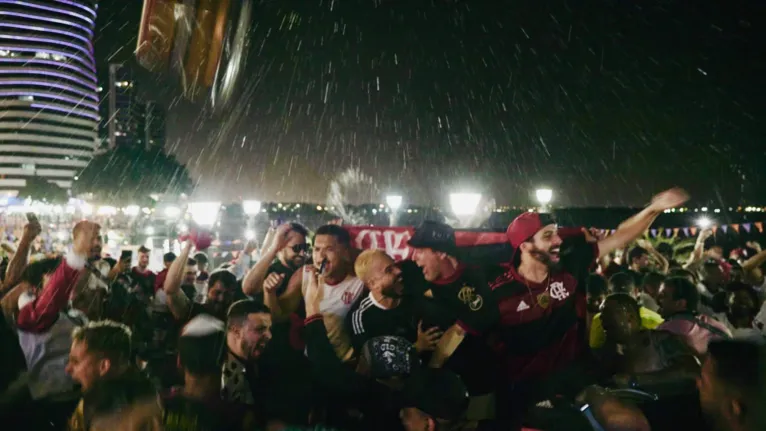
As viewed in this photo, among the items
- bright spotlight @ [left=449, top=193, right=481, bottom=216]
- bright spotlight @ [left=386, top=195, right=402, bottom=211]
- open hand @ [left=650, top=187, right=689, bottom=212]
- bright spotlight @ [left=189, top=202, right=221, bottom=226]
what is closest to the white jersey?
open hand @ [left=650, top=187, right=689, bottom=212]

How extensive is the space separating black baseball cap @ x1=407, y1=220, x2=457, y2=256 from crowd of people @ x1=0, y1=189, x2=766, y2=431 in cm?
2

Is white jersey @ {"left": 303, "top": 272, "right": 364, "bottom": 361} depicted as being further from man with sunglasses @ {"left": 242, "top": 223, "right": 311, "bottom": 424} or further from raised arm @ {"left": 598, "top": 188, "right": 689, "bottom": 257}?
raised arm @ {"left": 598, "top": 188, "right": 689, "bottom": 257}

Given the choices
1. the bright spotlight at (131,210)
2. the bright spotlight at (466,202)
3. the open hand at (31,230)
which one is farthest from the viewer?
the bright spotlight at (131,210)

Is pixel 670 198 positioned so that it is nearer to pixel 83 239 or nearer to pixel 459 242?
pixel 459 242

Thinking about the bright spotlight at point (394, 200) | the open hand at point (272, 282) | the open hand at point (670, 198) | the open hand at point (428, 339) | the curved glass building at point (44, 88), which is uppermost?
the curved glass building at point (44, 88)

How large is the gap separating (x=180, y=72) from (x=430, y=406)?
2.73 m

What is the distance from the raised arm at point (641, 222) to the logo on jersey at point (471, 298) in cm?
164

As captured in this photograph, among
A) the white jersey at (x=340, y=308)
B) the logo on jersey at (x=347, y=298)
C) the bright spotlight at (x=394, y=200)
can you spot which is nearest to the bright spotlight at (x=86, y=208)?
the bright spotlight at (x=394, y=200)

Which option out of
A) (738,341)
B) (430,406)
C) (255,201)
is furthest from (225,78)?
(255,201)

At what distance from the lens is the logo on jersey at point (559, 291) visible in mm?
4848

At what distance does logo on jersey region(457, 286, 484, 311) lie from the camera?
4.51 metres

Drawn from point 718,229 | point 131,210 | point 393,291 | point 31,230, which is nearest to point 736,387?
point 393,291

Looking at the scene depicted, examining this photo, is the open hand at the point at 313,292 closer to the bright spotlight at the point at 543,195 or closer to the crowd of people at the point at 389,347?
the crowd of people at the point at 389,347

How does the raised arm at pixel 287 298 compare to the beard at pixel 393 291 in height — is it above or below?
below
